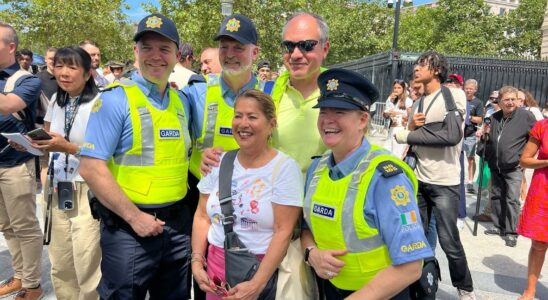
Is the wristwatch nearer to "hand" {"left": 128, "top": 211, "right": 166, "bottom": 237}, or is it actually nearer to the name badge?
"hand" {"left": 128, "top": 211, "right": 166, "bottom": 237}

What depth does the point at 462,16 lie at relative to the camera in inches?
1276

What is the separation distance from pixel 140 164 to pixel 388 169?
53.5 inches

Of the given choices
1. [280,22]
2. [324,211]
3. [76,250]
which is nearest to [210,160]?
[324,211]

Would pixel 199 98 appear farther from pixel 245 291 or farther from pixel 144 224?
pixel 245 291

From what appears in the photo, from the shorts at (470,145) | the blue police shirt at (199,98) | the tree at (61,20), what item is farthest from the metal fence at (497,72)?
the tree at (61,20)

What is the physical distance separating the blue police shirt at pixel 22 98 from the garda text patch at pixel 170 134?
172cm

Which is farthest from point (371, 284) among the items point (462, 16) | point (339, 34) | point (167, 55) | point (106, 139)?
point (462, 16)

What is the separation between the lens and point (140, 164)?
7.59 ft

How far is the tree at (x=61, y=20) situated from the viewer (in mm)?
24031

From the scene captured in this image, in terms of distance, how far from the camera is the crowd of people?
5.83 feet

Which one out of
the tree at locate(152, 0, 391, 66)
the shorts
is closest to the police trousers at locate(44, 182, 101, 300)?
the shorts

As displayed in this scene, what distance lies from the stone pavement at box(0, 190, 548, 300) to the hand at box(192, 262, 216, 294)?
2180 mm

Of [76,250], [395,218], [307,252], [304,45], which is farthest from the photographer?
[76,250]

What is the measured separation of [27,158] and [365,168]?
10.4ft
